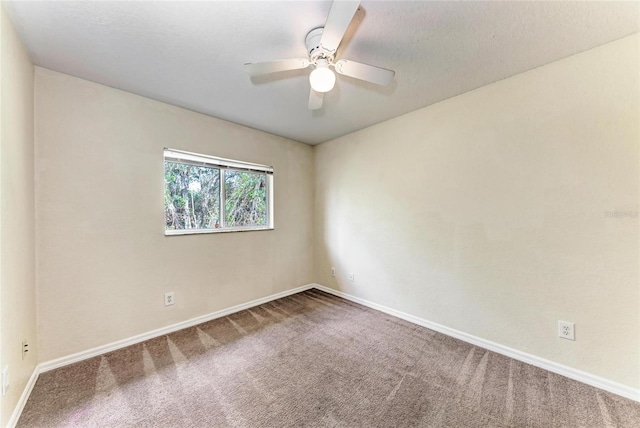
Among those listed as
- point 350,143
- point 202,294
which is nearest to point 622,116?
point 350,143

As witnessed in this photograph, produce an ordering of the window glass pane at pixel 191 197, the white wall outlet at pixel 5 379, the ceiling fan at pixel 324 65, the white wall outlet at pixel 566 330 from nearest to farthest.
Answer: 1. the white wall outlet at pixel 5 379
2. the ceiling fan at pixel 324 65
3. the white wall outlet at pixel 566 330
4. the window glass pane at pixel 191 197

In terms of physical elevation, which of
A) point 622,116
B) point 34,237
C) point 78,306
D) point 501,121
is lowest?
point 78,306

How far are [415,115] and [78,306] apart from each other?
11.5 feet

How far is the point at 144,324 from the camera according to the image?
2.22 metres

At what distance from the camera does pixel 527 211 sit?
1887mm

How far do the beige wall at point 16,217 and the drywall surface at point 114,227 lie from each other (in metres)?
0.12

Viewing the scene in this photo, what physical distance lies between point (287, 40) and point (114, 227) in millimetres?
2075

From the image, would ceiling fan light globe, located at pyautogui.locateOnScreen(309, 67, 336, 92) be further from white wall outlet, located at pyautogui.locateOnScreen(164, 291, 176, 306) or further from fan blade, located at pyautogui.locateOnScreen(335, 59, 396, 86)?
white wall outlet, located at pyautogui.locateOnScreen(164, 291, 176, 306)

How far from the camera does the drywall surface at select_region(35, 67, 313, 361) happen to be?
1820 mm

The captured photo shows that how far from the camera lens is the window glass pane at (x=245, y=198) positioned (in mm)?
2952

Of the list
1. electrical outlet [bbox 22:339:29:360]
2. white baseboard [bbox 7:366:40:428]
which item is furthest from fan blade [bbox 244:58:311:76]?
white baseboard [bbox 7:366:40:428]

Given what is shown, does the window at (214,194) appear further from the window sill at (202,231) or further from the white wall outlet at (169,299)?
the white wall outlet at (169,299)

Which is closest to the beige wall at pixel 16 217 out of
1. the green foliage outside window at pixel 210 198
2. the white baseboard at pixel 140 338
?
the white baseboard at pixel 140 338

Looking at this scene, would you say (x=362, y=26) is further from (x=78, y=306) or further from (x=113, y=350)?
(x=113, y=350)
